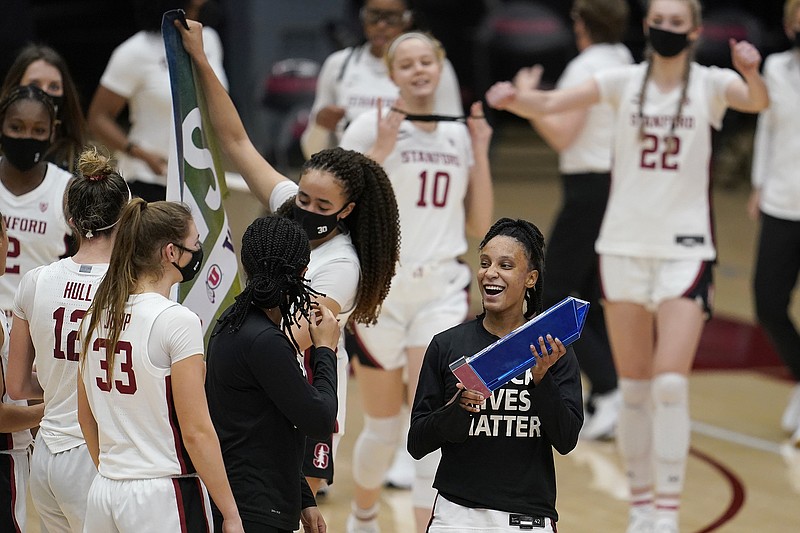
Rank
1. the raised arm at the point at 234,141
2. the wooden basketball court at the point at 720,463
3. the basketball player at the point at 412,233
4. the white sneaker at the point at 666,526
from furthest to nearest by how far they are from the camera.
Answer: the wooden basketball court at the point at 720,463, the white sneaker at the point at 666,526, the basketball player at the point at 412,233, the raised arm at the point at 234,141

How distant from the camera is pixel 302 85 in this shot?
14211mm

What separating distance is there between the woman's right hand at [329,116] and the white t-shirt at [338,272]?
7.06ft

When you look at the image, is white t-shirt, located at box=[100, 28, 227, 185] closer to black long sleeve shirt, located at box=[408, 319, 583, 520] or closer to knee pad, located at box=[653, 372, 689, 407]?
knee pad, located at box=[653, 372, 689, 407]

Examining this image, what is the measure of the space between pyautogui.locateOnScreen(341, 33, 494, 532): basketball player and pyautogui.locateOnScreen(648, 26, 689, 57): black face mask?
0.89 metres

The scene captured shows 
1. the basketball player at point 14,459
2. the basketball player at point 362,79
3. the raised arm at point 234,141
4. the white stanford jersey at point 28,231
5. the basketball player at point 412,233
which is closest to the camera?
the basketball player at point 14,459

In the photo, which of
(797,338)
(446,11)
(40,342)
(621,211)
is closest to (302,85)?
(446,11)

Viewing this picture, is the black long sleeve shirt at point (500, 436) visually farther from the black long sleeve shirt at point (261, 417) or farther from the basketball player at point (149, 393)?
the basketball player at point (149, 393)

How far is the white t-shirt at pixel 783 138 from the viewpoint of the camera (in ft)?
22.9

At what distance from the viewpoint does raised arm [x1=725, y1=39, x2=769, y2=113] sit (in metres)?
5.42

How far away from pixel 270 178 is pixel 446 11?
14.8 metres

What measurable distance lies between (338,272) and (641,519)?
2.27 metres

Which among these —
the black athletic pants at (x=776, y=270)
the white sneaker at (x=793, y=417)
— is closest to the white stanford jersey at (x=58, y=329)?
the black athletic pants at (x=776, y=270)

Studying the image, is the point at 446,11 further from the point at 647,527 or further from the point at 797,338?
→ the point at 647,527

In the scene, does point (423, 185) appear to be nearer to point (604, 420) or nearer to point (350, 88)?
point (350, 88)
